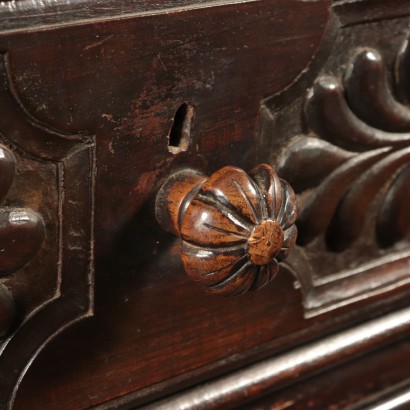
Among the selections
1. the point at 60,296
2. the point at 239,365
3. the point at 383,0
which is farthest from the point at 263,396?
the point at 383,0

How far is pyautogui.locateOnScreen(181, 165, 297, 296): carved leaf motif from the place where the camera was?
1.72ft

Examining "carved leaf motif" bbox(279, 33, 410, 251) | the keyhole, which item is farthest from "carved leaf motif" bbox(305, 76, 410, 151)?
the keyhole

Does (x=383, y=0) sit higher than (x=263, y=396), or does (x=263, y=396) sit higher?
(x=383, y=0)

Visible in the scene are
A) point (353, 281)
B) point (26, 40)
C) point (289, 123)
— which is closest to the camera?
point (26, 40)

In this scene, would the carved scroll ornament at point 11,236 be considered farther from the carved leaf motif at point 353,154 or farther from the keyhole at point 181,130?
the carved leaf motif at point 353,154

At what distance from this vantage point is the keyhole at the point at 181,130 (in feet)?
1.92

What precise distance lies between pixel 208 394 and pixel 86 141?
0.88 feet

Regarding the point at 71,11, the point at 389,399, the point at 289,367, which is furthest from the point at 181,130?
the point at 389,399

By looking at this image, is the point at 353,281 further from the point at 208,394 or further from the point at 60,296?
the point at 60,296

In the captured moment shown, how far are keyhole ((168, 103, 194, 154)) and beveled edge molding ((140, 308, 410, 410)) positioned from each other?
22 cm

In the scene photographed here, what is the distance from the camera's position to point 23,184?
0.52 m

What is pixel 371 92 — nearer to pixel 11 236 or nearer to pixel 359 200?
pixel 359 200

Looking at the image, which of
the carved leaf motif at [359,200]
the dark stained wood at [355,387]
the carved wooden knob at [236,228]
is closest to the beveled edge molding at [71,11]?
the carved wooden knob at [236,228]

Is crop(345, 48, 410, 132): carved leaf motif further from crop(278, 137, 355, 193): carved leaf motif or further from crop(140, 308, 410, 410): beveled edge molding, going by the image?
crop(140, 308, 410, 410): beveled edge molding
